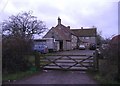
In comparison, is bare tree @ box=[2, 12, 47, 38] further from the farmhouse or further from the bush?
the bush

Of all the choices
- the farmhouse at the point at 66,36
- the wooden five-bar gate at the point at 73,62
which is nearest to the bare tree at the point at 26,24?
the farmhouse at the point at 66,36

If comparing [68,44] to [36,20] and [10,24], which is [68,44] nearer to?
[36,20]

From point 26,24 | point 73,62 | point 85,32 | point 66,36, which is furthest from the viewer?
point 85,32

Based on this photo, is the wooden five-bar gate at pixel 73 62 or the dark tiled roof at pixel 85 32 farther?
the dark tiled roof at pixel 85 32

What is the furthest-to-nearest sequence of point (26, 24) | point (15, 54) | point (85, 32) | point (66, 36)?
1. point (85, 32)
2. point (66, 36)
3. point (26, 24)
4. point (15, 54)

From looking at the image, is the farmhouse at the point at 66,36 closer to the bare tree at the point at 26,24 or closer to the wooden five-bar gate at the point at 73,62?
the bare tree at the point at 26,24

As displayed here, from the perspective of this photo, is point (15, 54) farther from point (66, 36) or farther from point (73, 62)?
point (66, 36)

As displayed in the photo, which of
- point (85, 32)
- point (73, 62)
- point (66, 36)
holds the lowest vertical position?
point (73, 62)

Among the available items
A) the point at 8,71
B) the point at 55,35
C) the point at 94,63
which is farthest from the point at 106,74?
the point at 55,35

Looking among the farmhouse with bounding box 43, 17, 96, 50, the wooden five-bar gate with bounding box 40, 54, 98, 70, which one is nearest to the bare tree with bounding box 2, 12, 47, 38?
the farmhouse with bounding box 43, 17, 96, 50

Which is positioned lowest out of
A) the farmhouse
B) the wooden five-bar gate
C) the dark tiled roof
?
the wooden five-bar gate

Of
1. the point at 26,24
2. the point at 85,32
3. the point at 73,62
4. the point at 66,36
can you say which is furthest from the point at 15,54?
the point at 85,32

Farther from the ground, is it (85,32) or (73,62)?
(85,32)

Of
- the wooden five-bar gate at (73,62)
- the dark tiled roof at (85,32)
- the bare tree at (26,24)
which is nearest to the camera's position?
the wooden five-bar gate at (73,62)
